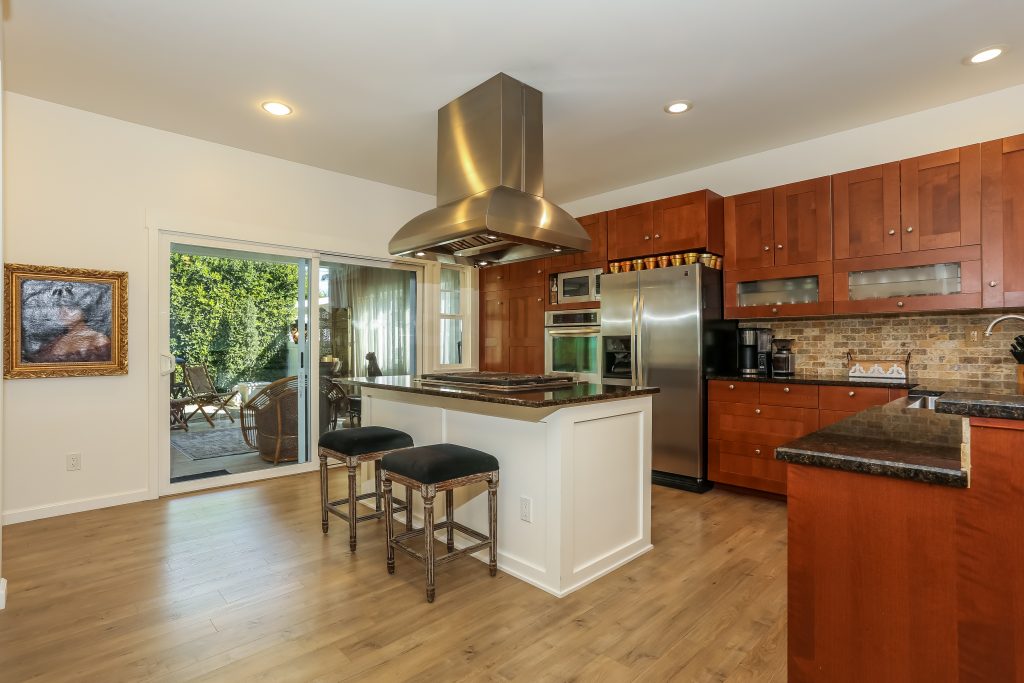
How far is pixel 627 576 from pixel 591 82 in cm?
273

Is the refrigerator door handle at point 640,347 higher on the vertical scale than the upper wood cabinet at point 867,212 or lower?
lower

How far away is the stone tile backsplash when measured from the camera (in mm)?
3113

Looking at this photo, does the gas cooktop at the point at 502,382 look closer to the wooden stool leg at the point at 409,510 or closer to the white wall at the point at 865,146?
the wooden stool leg at the point at 409,510

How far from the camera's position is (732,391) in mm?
3760

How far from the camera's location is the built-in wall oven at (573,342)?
183 inches

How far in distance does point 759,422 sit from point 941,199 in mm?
1762

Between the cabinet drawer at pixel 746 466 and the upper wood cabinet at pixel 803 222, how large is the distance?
1398 millimetres

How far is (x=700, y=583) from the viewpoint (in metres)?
2.38

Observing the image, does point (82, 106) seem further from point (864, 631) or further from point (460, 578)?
point (864, 631)

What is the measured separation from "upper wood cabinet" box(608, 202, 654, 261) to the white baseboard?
13.6ft

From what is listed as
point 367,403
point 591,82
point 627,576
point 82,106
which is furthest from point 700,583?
point 82,106

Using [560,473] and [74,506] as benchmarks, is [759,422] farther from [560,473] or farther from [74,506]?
[74,506]

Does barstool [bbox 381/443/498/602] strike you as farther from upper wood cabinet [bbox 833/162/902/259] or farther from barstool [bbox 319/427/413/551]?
upper wood cabinet [bbox 833/162/902/259]

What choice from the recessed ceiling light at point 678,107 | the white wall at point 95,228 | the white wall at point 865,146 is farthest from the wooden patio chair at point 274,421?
the white wall at point 865,146
